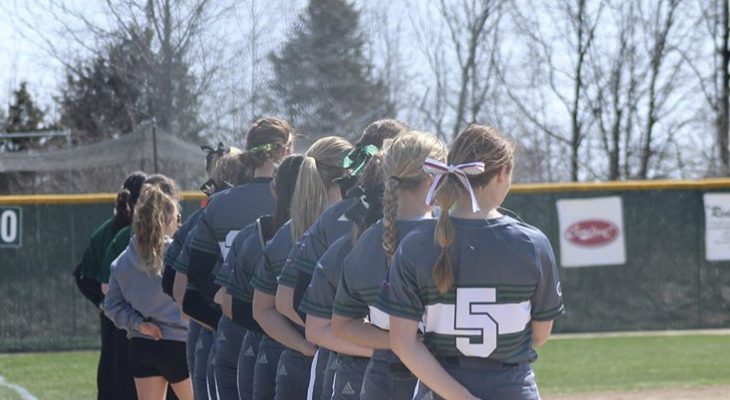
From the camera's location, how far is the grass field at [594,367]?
42.3ft

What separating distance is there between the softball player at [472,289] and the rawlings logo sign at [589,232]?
14075 mm

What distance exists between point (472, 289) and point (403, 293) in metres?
0.21

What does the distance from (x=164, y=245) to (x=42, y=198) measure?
10004mm

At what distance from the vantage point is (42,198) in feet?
58.2

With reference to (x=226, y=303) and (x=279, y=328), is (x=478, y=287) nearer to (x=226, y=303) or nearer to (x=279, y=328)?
(x=279, y=328)

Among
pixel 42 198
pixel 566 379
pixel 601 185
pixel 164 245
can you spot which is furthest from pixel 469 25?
pixel 164 245

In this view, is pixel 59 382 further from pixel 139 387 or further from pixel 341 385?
pixel 341 385

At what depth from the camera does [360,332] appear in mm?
4617

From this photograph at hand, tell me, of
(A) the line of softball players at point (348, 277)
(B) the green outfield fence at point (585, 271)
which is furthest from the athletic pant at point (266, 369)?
(B) the green outfield fence at point (585, 271)

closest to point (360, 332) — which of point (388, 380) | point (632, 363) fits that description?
point (388, 380)

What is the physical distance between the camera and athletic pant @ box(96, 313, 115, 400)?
929 centimetres

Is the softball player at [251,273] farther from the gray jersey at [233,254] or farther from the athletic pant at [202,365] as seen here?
the athletic pant at [202,365]

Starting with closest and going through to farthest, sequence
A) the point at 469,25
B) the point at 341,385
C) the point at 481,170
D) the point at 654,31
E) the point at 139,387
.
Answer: the point at 481,170 < the point at 341,385 < the point at 139,387 < the point at 469,25 < the point at 654,31

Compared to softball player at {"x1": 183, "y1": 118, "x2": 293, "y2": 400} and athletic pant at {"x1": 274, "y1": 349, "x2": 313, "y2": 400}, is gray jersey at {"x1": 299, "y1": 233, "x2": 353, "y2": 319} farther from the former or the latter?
softball player at {"x1": 183, "y1": 118, "x2": 293, "y2": 400}
